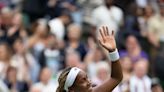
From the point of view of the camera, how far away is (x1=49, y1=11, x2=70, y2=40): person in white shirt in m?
13.9

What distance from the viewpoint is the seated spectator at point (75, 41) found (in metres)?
13.2

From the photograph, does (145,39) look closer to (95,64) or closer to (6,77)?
(95,64)

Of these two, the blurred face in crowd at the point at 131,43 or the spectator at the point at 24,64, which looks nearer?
the blurred face in crowd at the point at 131,43

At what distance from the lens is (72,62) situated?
1268 centimetres

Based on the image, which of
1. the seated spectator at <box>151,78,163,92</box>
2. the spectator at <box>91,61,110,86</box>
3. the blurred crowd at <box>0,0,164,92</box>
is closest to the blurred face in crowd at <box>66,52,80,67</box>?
the blurred crowd at <box>0,0,164,92</box>

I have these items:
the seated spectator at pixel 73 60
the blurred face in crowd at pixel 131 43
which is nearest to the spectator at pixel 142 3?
the blurred face in crowd at pixel 131 43

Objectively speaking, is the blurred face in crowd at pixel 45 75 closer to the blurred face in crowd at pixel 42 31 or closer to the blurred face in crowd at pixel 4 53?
the blurred face in crowd at pixel 4 53

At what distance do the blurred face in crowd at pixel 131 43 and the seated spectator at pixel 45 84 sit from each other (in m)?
1.39

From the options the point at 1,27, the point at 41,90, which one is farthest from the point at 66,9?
the point at 41,90

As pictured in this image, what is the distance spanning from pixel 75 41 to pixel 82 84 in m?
6.31

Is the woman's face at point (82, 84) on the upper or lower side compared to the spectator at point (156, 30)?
upper

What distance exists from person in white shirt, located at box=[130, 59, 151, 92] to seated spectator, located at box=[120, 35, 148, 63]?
10.3 inches

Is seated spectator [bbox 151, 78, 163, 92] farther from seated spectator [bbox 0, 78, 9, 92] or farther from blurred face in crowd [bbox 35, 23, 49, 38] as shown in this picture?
blurred face in crowd [bbox 35, 23, 49, 38]

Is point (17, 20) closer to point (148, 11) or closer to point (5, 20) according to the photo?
point (5, 20)
